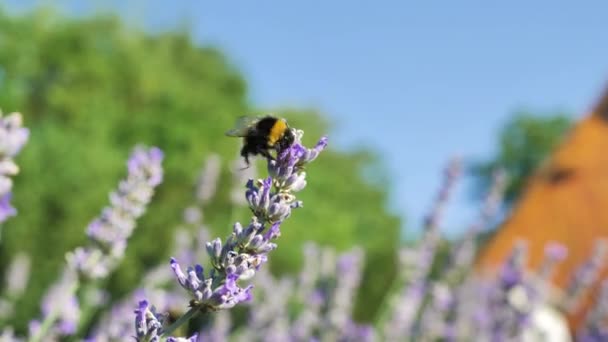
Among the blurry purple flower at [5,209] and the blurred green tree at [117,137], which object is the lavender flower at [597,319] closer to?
the blurry purple flower at [5,209]

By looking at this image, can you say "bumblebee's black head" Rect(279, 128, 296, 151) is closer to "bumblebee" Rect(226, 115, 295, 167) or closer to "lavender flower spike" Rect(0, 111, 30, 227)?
"bumblebee" Rect(226, 115, 295, 167)

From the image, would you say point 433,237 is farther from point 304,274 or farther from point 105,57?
point 105,57

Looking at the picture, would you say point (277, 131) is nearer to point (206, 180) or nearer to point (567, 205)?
point (206, 180)

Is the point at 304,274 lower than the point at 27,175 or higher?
lower

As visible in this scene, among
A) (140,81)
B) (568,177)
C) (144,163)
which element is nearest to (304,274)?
(144,163)

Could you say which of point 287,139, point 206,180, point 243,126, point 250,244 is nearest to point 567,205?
point 206,180

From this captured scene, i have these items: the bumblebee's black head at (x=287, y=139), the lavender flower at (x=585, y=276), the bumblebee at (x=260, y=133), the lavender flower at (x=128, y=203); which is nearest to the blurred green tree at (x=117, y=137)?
the lavender flower at (x=585, y=276)
